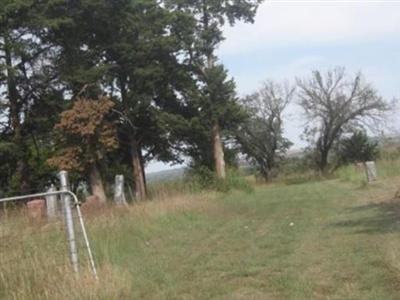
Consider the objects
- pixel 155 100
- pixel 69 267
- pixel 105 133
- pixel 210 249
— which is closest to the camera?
pixel 69 267

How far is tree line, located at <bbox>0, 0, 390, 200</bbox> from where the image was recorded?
105 feet

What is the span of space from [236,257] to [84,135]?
869 inches

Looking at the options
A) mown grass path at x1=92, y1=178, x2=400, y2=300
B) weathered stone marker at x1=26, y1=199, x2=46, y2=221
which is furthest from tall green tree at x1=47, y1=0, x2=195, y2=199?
weathered stone marker at x1=26, y1=199, x2=46, y2=221

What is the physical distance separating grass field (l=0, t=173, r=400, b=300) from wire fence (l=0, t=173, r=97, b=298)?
0.10ft

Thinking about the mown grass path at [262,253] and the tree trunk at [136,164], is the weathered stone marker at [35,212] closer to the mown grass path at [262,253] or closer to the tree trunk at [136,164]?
the mown grass path at [262,253]

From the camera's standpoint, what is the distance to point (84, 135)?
3152 cm

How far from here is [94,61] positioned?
35562 millimetres

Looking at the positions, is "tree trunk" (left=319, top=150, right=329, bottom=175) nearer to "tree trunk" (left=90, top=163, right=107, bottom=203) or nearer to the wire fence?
"tree trunk" (left=90, top=163, right=107, bottom=203)

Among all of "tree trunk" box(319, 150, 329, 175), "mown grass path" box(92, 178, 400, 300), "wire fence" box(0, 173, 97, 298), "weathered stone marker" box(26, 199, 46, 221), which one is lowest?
"mown grass path" box(92, 178, 400, 300)

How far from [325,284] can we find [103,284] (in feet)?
8.46

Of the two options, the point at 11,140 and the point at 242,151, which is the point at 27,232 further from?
the point at 242,151

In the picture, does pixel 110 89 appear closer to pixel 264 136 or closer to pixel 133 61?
pixel 133 61

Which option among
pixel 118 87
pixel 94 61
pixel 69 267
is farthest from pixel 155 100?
pixel 69 267

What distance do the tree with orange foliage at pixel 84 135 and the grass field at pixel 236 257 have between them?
570 inches
